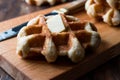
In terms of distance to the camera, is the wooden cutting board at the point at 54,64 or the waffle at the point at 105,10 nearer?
the wooden cutting board at the point at 54,64

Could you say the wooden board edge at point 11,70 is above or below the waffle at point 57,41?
below

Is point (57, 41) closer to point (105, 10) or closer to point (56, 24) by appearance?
point (56, 24)

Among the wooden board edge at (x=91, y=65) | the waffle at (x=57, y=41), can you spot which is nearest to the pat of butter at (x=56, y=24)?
the waffle at (x=57, y=41)

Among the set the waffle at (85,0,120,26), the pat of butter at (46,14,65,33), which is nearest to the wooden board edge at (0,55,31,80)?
the pat of butter at (46,14,65,33)

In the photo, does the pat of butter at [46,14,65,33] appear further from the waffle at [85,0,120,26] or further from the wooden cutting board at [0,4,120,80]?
the waffle at [85,0,120,26]

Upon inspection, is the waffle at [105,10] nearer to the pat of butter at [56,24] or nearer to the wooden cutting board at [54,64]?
the wooden cutting board at [54,64]

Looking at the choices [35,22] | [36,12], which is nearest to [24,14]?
[36,12]
